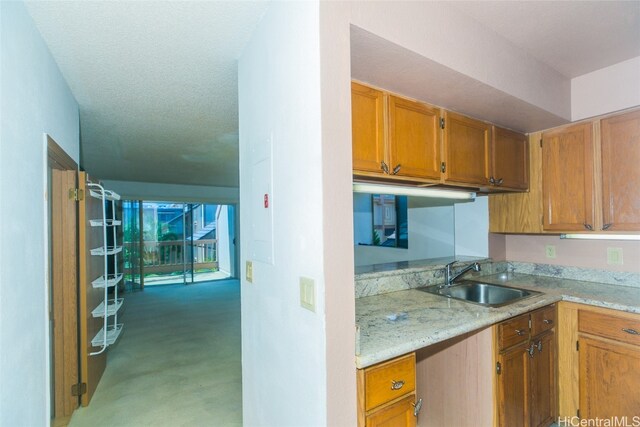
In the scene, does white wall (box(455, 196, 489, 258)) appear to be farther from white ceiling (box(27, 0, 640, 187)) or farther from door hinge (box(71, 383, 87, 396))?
door hinge (box(71, 383, 87, 396))

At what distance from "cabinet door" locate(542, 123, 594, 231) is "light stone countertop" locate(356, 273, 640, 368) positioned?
0.48 m

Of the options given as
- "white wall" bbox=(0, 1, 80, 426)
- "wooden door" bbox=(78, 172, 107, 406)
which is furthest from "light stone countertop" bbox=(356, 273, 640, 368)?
"wooden door" bbox=(78, 172, 107, 406)

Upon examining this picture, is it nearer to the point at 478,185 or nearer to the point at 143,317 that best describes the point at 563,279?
the point at 478,185

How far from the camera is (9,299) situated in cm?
127

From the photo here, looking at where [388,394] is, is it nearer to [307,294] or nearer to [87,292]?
[307,294]

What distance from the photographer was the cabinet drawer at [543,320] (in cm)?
199

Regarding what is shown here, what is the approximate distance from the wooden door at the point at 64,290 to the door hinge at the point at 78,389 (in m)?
0.02

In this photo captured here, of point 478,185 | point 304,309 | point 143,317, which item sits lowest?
point 143,317

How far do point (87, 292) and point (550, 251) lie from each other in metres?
3.91

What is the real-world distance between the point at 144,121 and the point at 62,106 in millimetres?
924

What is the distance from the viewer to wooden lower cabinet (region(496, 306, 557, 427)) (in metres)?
1.77

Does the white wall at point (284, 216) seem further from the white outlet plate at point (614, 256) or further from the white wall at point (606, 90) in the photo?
the white outlet plate at point (614, 256)

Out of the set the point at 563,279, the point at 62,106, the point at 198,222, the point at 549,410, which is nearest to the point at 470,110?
the point at 563,279

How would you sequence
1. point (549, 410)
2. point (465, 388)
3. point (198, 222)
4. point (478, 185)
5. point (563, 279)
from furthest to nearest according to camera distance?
point (198, 222), point (563, 279), point (478, 185), point (549, 410), point (465, 388)
